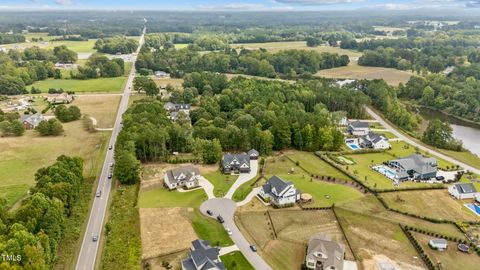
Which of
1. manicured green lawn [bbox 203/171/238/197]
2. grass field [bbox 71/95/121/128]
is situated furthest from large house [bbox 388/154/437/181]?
grass field [bbox 71/95/121/128]

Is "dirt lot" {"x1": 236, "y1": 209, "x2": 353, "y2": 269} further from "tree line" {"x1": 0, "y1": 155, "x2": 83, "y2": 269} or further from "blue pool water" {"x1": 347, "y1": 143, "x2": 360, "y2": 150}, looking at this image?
"blue pool water" {"x1": 347, "y1": 143, "x2": 360, "y2": 150}

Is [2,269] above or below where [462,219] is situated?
above

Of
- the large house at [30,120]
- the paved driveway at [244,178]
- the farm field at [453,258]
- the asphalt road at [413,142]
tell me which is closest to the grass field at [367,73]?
the asphalt road at [413,142]

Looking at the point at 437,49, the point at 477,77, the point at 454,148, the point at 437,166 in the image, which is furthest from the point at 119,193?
the point at 437,49

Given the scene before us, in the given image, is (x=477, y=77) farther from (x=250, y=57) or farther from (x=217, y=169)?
(x=217, y=169)

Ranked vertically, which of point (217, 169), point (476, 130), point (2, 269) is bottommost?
point (476, 130)
